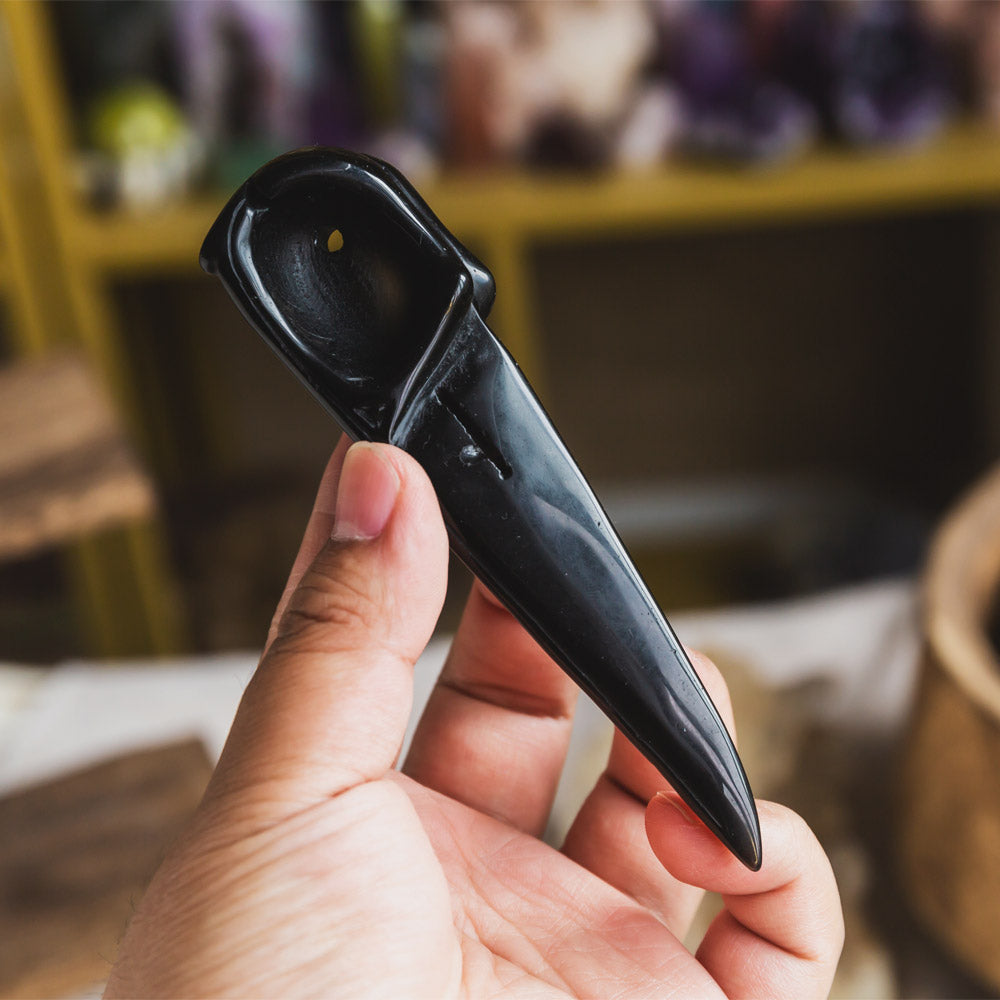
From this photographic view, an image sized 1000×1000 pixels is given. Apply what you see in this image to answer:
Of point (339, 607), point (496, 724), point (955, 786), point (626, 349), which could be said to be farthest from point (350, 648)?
point (626, 349)

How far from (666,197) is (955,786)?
1.99 ft

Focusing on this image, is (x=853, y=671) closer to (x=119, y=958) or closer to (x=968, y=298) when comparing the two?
(x=119, y=958)

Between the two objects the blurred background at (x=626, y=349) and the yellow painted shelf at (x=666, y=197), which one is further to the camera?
the yellow painted shelf at (x=666, y=197)

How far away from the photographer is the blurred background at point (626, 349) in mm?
559

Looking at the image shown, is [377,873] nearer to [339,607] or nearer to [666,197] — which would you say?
[339,607]

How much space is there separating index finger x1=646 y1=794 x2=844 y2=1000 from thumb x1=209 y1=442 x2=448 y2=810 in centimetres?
9

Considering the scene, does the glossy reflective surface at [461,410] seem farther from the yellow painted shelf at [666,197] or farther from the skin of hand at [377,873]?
the yellow painted shelf at [666,197]

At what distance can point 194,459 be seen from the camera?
132cm

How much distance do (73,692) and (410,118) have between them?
0.58 m

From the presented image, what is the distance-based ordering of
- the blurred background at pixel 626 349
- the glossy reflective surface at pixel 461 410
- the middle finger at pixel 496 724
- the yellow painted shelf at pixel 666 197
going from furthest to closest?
the yellow painted shelf at pixel 666 197, the blurred background at pixel 626 349, the middle finger at pixel 496 724, the glossy reflective surface at pixel 461 410

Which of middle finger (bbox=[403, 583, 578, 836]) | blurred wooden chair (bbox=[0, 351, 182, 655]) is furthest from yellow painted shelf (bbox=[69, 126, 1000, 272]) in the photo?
middle finger (bbox=[403, 583, 578, 836])

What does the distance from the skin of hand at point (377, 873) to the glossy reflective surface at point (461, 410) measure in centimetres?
2

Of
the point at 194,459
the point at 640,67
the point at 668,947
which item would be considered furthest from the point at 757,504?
the point at 668,947

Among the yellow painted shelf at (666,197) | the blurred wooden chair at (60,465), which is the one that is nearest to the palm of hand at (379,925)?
the blurred wooden chair at (60,465)
